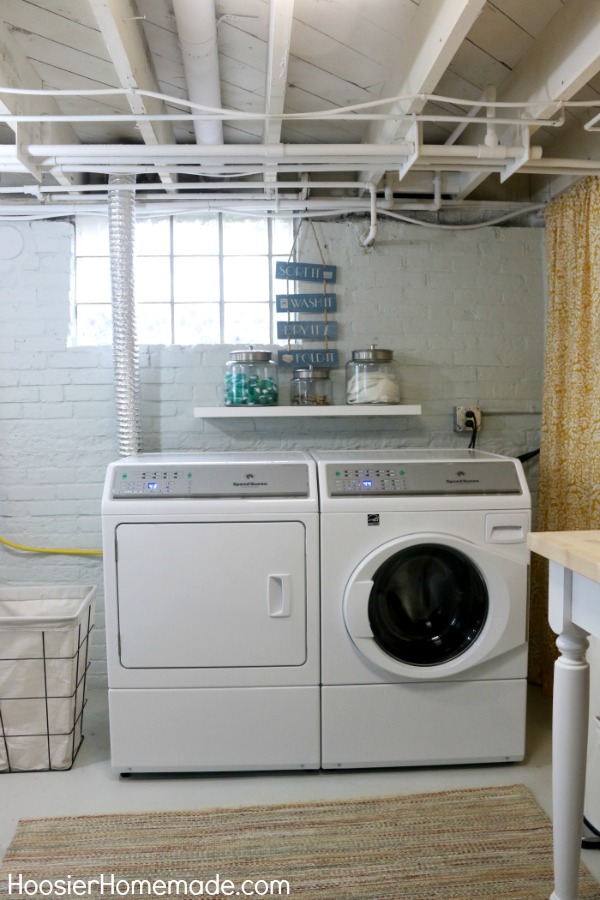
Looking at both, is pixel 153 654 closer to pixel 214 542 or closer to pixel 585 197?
pixel 214 542

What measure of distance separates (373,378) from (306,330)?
14.8 inches

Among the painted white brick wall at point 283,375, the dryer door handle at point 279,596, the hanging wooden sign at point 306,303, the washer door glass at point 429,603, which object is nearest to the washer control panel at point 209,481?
the dryer door handle at point 279,596

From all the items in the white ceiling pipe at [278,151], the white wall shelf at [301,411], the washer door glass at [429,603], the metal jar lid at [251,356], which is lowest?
the washer door glass at [429,603]

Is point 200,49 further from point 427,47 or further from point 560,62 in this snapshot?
point 560,62

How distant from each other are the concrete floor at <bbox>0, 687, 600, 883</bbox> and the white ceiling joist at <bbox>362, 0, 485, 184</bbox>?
2155 mm

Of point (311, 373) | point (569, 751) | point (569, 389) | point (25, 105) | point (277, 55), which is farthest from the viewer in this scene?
point (311, 373)

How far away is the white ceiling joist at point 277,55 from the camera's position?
164 cm

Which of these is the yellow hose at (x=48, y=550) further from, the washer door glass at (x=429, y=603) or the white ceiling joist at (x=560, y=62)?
the white ceiling joist at (x=560, y=62)

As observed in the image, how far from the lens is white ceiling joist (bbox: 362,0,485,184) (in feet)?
5.51

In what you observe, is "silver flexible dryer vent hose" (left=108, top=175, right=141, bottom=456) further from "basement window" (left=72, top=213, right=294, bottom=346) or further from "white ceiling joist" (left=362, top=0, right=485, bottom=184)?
"white ceiling joist" (left=362, top=0, right=485, bottom=184)

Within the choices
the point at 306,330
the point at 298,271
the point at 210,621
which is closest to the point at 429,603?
the point at 210,621

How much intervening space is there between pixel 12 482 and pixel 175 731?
1.32m

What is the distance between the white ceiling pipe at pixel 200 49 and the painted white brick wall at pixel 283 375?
3.01ft

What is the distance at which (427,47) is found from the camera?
6.19ft
